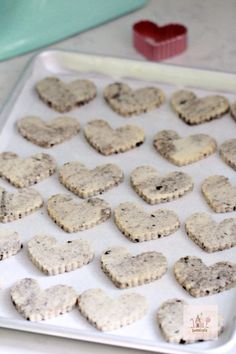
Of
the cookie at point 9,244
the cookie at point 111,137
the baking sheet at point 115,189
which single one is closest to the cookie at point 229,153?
the baking sheet at point 115,189

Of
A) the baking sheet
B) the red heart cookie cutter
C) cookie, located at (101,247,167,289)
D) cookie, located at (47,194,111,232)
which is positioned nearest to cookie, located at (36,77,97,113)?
the baking sheet

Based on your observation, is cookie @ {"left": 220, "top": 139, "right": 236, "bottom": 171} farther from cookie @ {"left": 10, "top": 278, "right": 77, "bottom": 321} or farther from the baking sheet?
cookie @ {"left": 10, "top": 278, "right": 77, "bottom": 321}

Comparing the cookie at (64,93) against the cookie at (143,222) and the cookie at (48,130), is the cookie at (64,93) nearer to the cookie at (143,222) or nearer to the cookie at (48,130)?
the cookie at (48,130)

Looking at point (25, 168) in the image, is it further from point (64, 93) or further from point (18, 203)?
point (64, 93)

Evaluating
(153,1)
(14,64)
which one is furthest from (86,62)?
(153,1)

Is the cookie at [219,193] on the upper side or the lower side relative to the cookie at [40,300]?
lower
